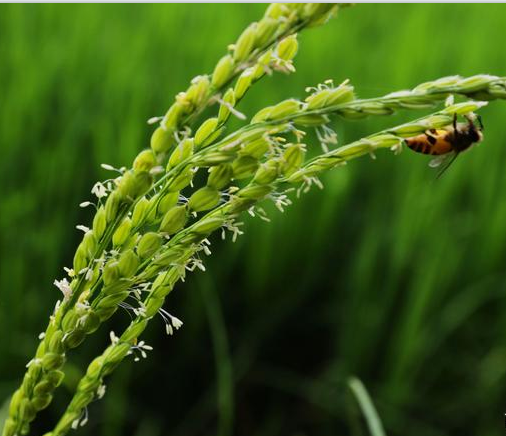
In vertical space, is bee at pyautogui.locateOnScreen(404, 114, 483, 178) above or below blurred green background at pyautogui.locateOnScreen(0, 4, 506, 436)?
above

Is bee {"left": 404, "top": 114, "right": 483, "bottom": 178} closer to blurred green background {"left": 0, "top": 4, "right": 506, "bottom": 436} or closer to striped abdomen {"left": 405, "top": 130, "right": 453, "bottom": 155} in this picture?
striped abdomen {"left": 405, "top": 130, "right": 453, "bottom": 155}

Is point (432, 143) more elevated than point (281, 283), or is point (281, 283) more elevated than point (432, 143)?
point (432, 143)

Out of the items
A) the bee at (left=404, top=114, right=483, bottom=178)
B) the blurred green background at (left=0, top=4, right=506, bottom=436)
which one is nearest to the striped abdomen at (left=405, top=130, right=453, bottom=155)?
the bee at (left=404, top=114, right=483, bottom=178)

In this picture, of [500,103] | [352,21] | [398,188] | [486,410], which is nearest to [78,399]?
[486,410]

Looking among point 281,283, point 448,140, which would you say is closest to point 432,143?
point 448,140

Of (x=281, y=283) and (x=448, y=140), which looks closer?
(x=448, y=140)

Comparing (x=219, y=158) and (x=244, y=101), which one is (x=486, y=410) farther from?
(x=219, y=158)

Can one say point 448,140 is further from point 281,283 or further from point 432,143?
point 281,283

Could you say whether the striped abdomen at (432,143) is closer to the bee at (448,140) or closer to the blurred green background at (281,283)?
the bee at (448,140)

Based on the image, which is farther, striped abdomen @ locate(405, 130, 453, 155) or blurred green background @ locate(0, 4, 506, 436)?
blurred green background @ locate(0, 4, 506, 436)
